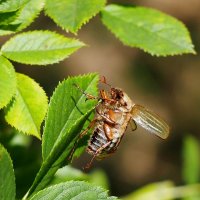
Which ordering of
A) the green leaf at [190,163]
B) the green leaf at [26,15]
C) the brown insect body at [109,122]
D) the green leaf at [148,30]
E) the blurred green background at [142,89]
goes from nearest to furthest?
1. the green leaf at [26,15]
2. the brown insect body at [109,122]
3. the green leaf at [148,30]
4. the green leaf at [190,163]
5. the blurred green background at [142,89]

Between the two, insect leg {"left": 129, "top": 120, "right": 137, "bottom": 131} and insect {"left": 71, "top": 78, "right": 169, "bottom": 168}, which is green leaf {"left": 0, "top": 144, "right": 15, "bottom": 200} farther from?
insect leg {"left": 129, "top": 120, "right": 137, "bottom": 131}

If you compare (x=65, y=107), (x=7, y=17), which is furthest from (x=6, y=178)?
A: (x=7, y=17)

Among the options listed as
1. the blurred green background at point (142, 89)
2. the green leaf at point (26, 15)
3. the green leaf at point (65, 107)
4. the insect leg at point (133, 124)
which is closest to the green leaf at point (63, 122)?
the green leaf at point (65, 107)

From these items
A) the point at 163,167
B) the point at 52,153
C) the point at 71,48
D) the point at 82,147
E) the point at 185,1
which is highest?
the point at 71,48

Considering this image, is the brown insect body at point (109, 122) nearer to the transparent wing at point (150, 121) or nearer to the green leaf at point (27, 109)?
the transparent wing at point (150, 121)

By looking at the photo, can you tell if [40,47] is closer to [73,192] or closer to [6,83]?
[6,83]

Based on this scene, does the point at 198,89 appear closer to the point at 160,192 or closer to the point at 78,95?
the point at 160,192

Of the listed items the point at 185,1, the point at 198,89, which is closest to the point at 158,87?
the point at 198,89
